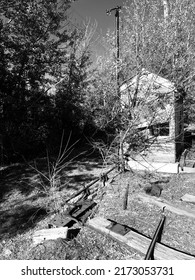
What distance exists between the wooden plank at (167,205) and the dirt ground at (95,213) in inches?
4.1

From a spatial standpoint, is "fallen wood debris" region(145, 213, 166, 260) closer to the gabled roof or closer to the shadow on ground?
the shadow on ground

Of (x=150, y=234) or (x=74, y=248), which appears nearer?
(x=74, y=248)

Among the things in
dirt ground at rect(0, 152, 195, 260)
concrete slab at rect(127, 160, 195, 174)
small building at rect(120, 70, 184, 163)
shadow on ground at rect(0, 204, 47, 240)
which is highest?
small building at rect(120, 70, 184, 163)

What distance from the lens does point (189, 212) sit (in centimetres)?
352

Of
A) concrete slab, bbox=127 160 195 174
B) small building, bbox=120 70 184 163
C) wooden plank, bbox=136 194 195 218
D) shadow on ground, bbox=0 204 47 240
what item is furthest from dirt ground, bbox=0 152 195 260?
small building, bbox=120 70 184 163

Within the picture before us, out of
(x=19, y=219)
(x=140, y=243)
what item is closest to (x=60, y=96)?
(x=19, y=219)

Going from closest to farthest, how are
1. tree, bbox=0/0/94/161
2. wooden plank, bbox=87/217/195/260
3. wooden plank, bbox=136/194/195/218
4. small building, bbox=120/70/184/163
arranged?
wooden plank, bbox=87/217/195/260 → wooden plank, bbox=136/194/195/218 → small building, bbox=120/70/184/163 → tree, bbox=0/0/94/161

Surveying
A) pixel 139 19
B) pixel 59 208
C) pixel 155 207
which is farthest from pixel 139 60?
pixel 59 208

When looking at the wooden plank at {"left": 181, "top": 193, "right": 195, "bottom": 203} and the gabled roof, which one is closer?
the wooden plank at {"left": 181, "top": 193, "right": 195, "bottom": 203}

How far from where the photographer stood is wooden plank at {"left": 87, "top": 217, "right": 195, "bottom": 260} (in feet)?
7.92

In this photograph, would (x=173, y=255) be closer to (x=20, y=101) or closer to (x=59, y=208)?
(x=59, y=208)

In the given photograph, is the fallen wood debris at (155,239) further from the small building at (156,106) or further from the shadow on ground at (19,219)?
the small building at (156,106)

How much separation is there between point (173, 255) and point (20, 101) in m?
7.64

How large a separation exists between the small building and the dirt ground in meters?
1.32
